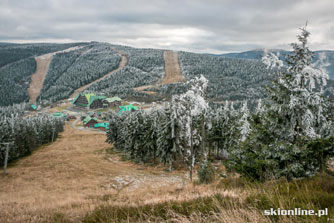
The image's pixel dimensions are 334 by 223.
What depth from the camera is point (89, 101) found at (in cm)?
14312

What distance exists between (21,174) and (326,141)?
38823 millimetres

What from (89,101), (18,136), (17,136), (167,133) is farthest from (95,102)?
(167,133)

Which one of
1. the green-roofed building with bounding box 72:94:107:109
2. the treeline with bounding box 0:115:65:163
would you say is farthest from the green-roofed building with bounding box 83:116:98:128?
the green-roofed building with bounding box 72:94:107:109

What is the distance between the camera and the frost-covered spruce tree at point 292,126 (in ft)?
31.8

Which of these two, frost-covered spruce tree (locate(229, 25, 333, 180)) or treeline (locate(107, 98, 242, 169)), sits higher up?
frost-covered spruce tree (locate(229, 25, 333, 180))

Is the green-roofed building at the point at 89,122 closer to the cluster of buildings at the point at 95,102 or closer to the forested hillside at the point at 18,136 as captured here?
the forested hillside at the point at 18,136

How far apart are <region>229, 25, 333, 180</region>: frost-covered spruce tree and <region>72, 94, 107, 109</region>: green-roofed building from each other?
466 feet

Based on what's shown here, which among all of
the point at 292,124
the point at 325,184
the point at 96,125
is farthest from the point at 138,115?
the point at 96,125

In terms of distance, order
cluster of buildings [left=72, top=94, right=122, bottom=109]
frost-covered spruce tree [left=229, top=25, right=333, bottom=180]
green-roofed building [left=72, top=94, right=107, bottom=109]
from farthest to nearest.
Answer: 1. green-roofed building [left=72, top=94, right=107, bottom=109]
2. cluster of buildings [left=72, top=94, right=122, bottom=109]
3. frost-covered spruce tree [left=229, top=25, right=333, bottom=180]

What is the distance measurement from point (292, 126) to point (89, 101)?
14412cm

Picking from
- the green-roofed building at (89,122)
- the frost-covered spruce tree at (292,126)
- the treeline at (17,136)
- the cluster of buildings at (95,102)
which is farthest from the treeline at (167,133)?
the cluster of buildings at (95,102)

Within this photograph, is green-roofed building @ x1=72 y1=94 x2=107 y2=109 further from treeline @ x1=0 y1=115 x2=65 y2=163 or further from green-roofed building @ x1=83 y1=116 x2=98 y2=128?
treeline @ x1=0 y1=115 x2=65 y2=163

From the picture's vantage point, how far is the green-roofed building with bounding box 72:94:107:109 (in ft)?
472

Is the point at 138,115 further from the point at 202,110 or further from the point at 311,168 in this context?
the point at 311,168
